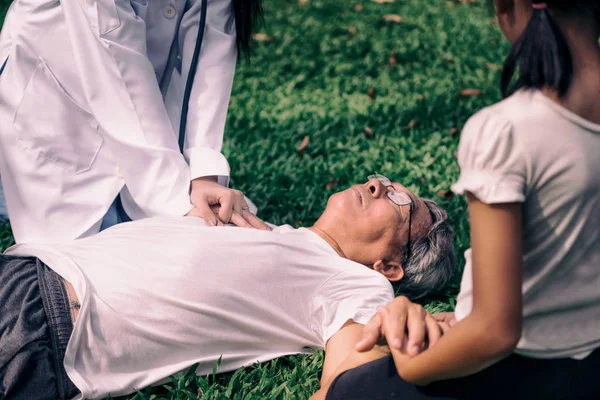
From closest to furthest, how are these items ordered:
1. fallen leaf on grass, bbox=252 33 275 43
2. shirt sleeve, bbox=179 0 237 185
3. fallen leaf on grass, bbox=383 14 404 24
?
shirt sleeve, bbox=179 0 237 185
fallen leaf on grass, bbox=252 33 275 43
fallen leaf on grass, bbox=383 14 404 24

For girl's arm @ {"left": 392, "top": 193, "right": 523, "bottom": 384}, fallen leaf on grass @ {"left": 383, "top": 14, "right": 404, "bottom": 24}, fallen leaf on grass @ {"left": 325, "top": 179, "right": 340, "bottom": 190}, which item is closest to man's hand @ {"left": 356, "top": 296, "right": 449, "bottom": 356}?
girl's arm @ {"left": 392, "top": 193, "right": 523, "bottom": 384}

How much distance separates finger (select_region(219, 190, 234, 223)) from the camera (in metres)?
2.93

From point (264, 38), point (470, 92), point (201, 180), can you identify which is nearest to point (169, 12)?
point (201, 180)

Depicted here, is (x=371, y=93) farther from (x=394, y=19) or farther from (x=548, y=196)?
(x=548, y=196)

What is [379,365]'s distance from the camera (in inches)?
80.7

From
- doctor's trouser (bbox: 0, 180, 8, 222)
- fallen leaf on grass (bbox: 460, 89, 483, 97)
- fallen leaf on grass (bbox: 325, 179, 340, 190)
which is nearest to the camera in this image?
doctor's trouser (bbox: 0, 180, 8, 222)

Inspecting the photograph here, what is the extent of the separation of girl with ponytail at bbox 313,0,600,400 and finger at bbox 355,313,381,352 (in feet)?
0.14

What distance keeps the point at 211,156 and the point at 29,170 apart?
71 centimetres

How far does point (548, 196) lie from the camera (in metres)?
1.63

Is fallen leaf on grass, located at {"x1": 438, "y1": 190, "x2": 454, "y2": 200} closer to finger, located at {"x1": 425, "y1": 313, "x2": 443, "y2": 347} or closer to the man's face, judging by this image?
the man's face

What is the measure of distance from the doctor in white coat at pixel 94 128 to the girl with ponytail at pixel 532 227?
136cm

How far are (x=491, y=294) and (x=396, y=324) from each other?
320 millimetres

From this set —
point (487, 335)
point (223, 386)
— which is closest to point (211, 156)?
point (223, 386)

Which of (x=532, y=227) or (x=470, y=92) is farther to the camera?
(x=470, y=92)
